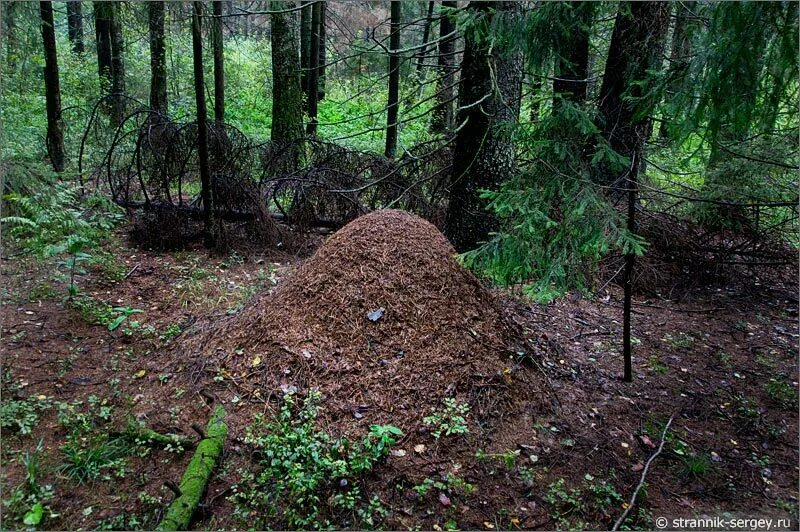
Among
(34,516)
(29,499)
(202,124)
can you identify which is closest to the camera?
(34,516)

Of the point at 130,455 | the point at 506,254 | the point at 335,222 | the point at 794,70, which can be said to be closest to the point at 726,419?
the point at 506,254

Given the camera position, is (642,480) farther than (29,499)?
Yes

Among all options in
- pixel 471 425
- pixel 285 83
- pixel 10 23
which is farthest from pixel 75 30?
pixel 471 425

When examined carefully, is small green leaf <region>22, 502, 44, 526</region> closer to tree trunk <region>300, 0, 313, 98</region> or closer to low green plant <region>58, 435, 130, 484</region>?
low green plant <region>58, 435, 130, 484</region>

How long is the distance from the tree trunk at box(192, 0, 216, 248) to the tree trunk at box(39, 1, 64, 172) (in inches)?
98.6

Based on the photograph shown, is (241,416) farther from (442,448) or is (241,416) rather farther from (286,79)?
(286,79)

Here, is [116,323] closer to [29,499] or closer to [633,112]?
[29,499]

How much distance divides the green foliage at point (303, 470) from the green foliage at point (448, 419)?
0.95 ft

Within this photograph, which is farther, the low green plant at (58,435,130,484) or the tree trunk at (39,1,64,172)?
the tree trunk at (39,1,64,172)

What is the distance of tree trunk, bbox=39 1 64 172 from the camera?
24.0 feet

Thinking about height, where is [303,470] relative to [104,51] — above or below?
below

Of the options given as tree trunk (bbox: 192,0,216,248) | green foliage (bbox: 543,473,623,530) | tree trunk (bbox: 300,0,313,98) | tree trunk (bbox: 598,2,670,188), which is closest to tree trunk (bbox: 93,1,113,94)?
tree trunk (bbox: 300,0,313,98)

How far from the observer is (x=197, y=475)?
3.20 metres

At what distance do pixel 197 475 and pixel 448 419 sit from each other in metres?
1.81
